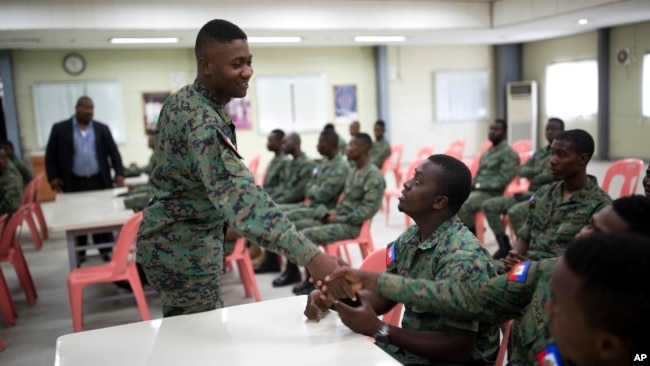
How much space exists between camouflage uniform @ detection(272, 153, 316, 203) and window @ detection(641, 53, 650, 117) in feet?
26.0

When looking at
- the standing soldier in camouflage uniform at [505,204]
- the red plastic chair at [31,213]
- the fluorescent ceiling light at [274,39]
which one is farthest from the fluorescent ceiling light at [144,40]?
the standing soldier in camouflage uniform at [505,204]

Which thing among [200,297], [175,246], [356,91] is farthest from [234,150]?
[356,91]

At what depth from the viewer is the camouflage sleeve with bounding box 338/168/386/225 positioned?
4.10m

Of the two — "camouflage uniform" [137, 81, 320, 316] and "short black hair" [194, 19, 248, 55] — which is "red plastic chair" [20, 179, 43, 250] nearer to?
"camouflage uniform" [137, 81, 320, 316]

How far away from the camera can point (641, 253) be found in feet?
3.20

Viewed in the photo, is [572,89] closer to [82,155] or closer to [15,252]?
[82,155]

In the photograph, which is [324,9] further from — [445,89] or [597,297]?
[597,297]

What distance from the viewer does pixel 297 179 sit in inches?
211

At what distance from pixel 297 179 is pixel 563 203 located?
293 centimetres

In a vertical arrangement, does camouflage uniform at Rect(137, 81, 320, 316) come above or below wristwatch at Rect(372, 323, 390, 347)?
above

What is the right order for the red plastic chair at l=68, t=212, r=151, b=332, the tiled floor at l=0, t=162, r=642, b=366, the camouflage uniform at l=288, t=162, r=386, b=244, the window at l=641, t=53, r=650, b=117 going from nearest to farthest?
the red plastic chair at l=68, t=212, r=151, b=332, the tiled floor at l=0, t=162, r=642, b=366, the camouflage uniform at l=288, t=162, r=386, b=244, the window at l=641, t=53, r=650, b=117

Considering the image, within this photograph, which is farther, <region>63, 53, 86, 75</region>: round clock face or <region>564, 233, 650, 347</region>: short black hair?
<region>63, 53, 86, 75</region>: round clock face

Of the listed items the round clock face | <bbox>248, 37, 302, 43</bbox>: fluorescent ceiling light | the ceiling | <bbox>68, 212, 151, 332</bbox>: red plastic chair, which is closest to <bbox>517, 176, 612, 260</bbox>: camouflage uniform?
<bbox>68, 212, 151, 332</bbox>: red plastic chair

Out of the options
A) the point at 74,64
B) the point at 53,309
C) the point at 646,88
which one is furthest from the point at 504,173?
the point at 74,64
